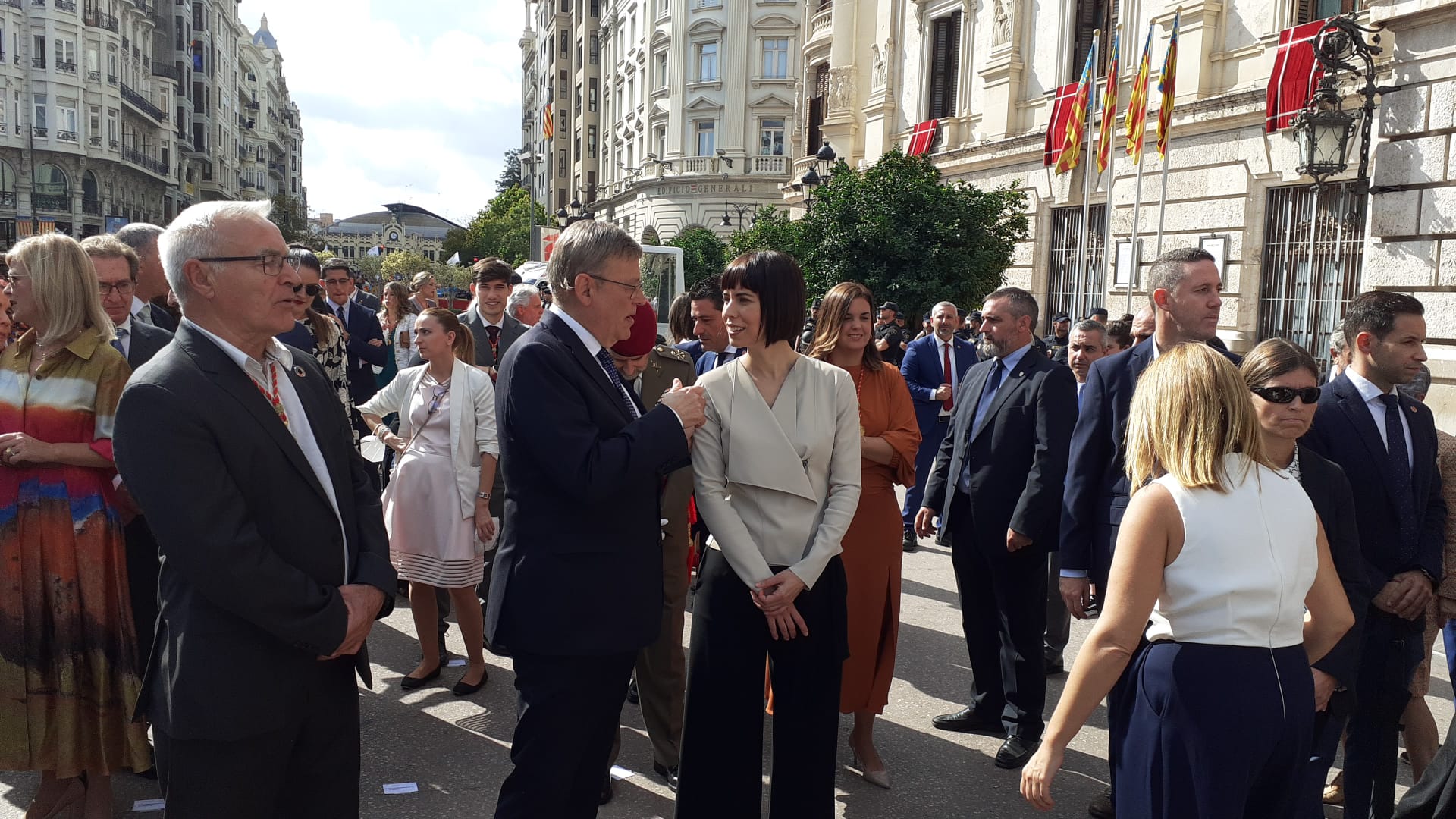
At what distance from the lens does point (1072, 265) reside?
64.3ft

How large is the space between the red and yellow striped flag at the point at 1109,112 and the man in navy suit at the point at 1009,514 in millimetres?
13289

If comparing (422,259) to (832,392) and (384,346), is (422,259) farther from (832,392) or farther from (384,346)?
(832,392)

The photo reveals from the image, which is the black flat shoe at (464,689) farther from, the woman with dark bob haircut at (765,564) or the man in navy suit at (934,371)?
the man in navy suit at (934,371)

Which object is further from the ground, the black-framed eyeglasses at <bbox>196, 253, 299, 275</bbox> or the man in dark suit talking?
the black-framed eyeglasses at <bbox>196, 253, 299, 275</bbox>

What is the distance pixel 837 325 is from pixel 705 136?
4317 cm

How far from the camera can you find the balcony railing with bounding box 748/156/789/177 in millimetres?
44812

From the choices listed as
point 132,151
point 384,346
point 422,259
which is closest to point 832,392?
point 384,346

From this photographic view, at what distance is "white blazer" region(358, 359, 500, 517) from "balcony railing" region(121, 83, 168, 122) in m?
64.5

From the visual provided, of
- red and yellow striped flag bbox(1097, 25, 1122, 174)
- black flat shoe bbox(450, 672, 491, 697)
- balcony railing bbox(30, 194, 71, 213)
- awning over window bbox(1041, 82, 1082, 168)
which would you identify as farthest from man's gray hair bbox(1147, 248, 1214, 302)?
balcony railing bbox(30, 194, 71, 213)

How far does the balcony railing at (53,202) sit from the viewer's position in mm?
54344

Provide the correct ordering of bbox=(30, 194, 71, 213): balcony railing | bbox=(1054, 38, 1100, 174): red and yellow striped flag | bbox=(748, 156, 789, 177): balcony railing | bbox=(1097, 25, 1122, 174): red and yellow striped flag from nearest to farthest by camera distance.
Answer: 1. bbox=(1097, 25, 1122, 174): red and yellow striped flag
2. bbox=(1054, 38, 1100, 174): red and yellow striped flag
3. bbox=(748, 156, 789, 177): balcony railing
4. bbox=(30, 194, 71, 213): balcony railing

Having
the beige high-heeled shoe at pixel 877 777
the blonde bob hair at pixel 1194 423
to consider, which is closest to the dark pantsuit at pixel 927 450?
the beige high-heeled shoe at pixel 877 777

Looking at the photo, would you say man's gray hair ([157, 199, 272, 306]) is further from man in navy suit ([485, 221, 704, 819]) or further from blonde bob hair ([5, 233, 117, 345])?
blonde bob hair ([5, 233, 117, 345])

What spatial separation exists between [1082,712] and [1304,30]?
1537 centimetres
